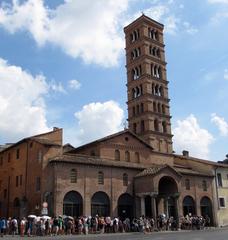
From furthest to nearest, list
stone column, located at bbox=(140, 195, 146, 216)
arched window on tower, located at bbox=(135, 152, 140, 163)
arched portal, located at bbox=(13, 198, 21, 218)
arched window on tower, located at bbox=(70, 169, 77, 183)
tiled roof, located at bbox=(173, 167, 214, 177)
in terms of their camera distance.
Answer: tiled roof, located at bbox=(173, 167, 214, 177)
arched window on tower, located at bbox=(135, 152, 140, 163)
arched portal, located at bbox=(13, 198, 21, 218)
stone column, located at bbox=(140, 195, 146, 216)
arched window on tower, located at bbox=(70, 169, 77, 183)

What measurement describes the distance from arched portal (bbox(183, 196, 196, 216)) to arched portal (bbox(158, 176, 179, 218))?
182 cm

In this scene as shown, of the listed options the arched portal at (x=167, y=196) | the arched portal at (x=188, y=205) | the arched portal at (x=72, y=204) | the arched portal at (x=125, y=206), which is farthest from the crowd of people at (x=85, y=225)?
the arched portal at (x=188, y=205)

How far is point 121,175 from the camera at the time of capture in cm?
4228

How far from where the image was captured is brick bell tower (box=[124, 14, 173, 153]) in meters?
57.1

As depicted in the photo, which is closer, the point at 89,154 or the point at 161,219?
the point at 161,219

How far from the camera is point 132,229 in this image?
127 feet

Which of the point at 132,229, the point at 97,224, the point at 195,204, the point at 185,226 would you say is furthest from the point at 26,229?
the point at 195,204

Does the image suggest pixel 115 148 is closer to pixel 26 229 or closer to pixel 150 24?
pixel 26 229

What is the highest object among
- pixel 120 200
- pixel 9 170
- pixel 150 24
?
pixel 150 24

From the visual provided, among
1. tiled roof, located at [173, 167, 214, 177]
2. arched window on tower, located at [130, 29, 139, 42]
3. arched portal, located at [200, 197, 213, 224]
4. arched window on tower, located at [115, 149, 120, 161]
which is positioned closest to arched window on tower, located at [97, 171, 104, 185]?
arched window on tower, located at [115, 149, 120, 161]

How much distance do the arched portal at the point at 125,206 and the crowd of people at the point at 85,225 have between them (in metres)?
0.63

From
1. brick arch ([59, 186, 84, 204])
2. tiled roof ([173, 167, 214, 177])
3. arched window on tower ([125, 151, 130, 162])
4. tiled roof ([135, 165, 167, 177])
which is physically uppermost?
arched window on tower ([125, 151, 130, 162])

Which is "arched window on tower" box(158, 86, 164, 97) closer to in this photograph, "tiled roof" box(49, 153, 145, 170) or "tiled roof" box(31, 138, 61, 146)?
"tiled roof" box(49, 153, 145, 170)

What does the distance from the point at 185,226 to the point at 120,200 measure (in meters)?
7.75
